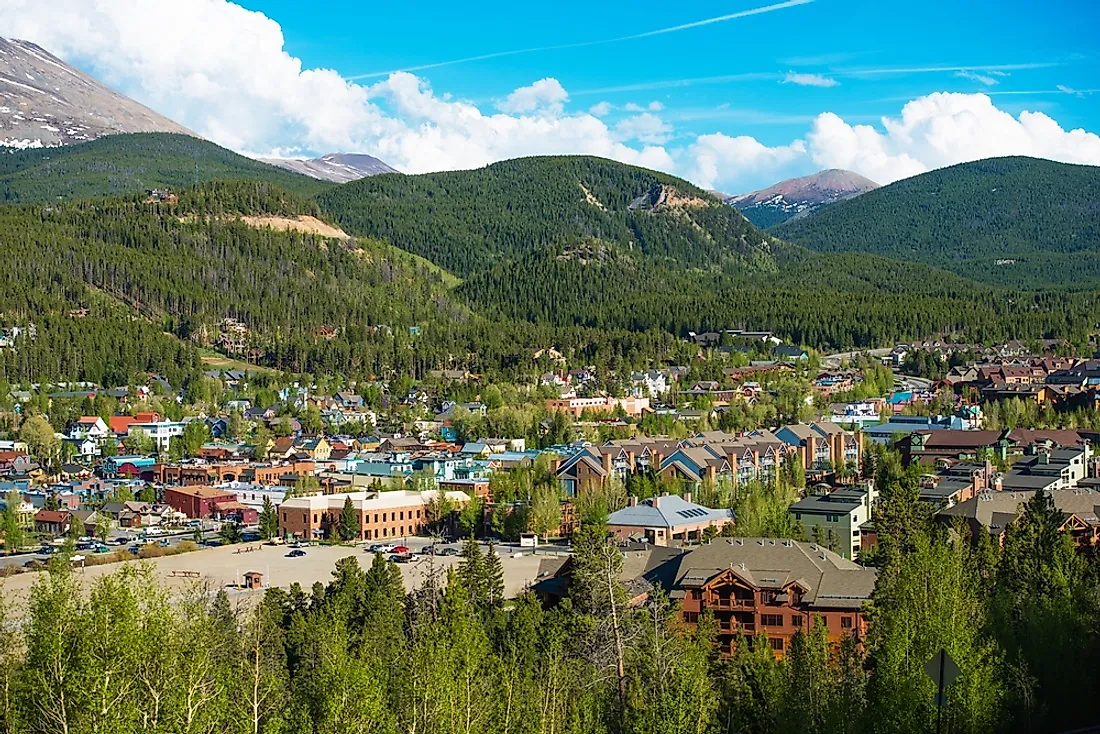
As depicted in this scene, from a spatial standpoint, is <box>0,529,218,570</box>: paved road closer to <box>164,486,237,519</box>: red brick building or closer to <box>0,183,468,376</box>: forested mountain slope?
<box>164,486,237,519</box>: red brick building

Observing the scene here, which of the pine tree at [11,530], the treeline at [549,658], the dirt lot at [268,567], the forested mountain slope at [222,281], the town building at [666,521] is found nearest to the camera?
the treeline at [549,658]

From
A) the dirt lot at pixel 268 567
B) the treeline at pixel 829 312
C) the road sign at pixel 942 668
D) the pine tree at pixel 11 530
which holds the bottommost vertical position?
the dirt lot at pixel 268 567

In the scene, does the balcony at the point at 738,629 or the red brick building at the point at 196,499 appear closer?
the balcony at the point at 738,629

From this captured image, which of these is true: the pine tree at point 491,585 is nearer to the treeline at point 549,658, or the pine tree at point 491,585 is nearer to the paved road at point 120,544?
the treeline at point 549,658

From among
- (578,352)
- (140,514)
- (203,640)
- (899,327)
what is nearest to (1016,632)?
(203,640)

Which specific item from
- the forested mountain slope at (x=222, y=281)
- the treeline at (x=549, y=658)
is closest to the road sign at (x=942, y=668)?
the treeline at (x=549, y=658)

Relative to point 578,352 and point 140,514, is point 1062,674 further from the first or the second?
point 578,352

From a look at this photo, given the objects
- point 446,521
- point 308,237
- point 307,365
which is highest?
point 308,237
